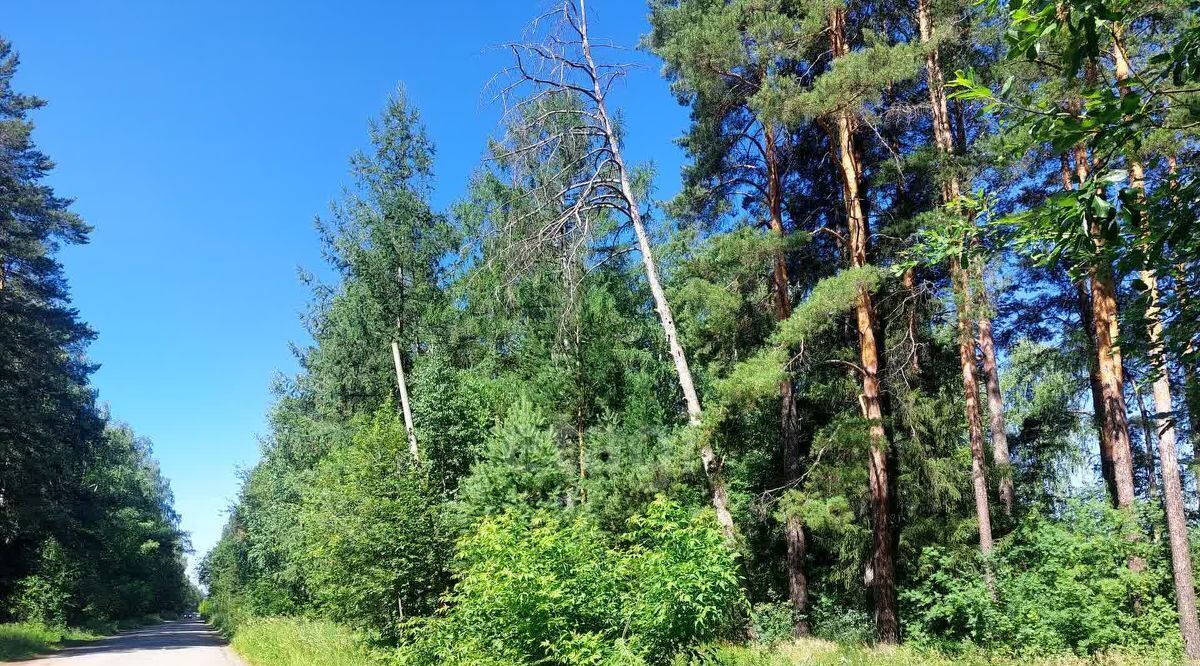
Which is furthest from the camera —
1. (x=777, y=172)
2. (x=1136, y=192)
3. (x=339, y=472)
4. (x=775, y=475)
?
(x=339, y=472)

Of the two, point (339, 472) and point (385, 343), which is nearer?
point (339, 472)

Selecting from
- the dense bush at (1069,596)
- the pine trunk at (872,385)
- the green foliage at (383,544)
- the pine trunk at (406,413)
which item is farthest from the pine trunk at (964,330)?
the pine trunk at (406,413)

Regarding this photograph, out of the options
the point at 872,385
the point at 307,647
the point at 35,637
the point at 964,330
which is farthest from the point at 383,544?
the point at 35,637

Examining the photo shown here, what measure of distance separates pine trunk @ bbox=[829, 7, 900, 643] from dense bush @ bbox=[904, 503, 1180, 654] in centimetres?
103

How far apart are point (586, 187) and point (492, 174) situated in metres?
8.20

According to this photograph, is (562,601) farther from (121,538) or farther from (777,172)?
(121,538)

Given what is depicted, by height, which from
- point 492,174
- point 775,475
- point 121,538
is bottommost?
point 121,538

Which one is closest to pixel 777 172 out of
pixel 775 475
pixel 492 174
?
pixel 775 475

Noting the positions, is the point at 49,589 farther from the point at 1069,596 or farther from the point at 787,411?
the point at 1069,596

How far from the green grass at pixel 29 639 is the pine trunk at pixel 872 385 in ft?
75.6

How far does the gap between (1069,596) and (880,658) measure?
163 inches

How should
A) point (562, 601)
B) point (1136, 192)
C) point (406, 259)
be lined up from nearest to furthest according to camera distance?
point (1136, 192), point (562, 601), point (406, 259)

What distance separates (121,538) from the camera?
45562 millimetres

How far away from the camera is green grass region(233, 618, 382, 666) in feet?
39.9
